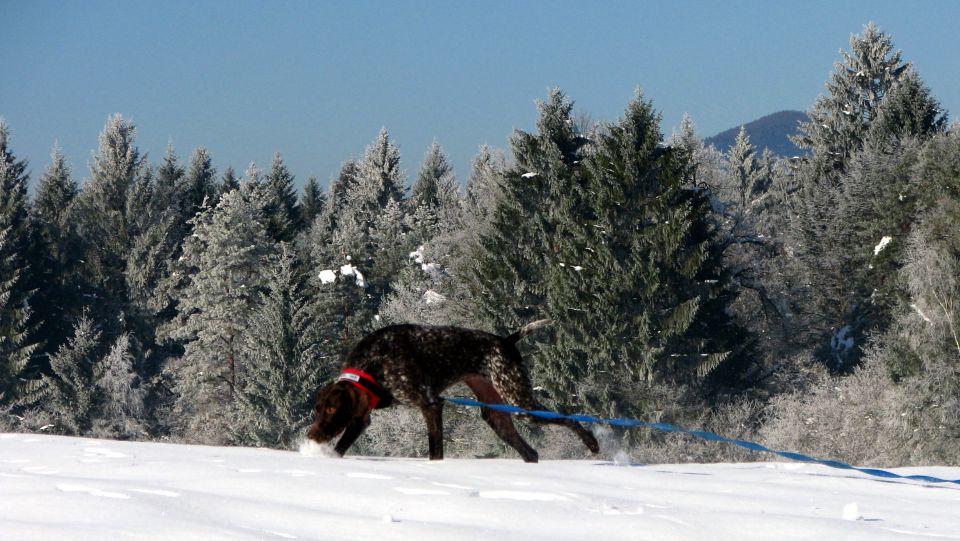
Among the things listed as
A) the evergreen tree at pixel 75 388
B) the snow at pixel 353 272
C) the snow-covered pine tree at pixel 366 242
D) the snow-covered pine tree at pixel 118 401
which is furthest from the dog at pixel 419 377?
the evergreen tree at pixel 75 388

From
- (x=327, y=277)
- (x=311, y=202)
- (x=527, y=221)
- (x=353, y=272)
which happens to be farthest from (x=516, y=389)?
(x=311, y=202)

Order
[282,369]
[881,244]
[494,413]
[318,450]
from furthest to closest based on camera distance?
[282,369], [881,244], [494,413], [318,450]

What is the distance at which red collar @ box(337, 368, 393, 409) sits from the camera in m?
7.62

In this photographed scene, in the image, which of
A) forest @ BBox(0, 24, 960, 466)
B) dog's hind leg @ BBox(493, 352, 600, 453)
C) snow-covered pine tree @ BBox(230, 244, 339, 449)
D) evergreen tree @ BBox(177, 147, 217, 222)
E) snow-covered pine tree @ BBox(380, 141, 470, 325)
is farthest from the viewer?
evergreen tree @ BBox(177, 147, 217, 222)

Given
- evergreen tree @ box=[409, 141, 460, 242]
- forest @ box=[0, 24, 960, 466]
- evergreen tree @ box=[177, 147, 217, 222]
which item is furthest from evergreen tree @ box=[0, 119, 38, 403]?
evergreen tree @ box=[409, 141, 460, 242]

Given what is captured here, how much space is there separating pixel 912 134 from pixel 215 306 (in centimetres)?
3216

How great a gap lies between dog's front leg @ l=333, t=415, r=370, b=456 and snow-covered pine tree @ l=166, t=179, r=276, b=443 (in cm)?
4546

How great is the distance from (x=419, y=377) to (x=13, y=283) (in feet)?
198

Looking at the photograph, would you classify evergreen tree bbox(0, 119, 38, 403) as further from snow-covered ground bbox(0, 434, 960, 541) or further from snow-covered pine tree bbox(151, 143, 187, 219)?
snow-covered ground bbox(0, 434, 960, 541)

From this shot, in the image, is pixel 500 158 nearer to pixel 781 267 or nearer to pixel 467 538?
pixel 781 267

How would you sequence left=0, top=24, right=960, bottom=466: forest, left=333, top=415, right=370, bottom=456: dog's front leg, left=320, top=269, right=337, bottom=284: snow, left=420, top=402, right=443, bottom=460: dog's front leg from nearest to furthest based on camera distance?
left=333, top=415, right=370, bottom=456: dog's front leg → left=420, top=402, right=443, bottom=460: dog's front leg → left=0, top=24, right=960, bottom=466: forest → left=320, top=269, right=337, bottom=284: snow

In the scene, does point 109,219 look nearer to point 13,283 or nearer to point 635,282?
point 13,283

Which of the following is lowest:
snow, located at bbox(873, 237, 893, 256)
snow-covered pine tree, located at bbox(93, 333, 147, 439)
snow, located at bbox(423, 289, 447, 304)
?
snow-covered pine tree, located at bbox(93, 333, 147, 439)

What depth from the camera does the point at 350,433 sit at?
765cm
